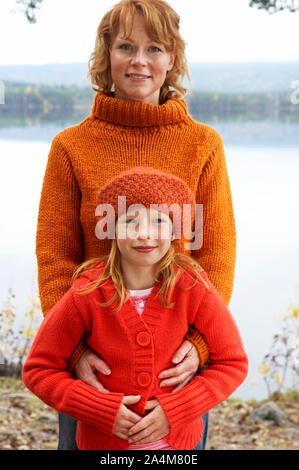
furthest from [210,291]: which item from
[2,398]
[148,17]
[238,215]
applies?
[2,398]

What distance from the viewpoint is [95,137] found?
1462 mm

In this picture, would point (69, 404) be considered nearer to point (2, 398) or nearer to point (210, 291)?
point (210, 291)

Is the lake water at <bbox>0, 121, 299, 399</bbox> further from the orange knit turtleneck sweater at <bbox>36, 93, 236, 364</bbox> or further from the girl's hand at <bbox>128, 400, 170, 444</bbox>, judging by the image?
the girl's hand at <bbox>128, 400, 170, 444</bbox>

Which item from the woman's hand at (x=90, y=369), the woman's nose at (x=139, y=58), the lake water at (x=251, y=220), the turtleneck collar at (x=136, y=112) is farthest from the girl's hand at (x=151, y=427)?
the lake water at (x=251, y=220)

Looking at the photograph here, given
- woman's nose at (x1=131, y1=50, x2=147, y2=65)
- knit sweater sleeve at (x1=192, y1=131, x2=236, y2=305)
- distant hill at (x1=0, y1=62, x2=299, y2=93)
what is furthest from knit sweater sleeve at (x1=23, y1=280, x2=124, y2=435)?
distant hill at (x1=0, y1=62, x2=299, y2=93)

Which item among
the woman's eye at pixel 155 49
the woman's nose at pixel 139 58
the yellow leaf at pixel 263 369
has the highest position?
the woman's eye at pixel 155 49

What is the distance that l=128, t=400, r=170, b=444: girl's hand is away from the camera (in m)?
1.24

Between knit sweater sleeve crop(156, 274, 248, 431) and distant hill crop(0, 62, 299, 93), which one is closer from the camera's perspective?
knit sweater sleeve crop(156, 274, 248, 431)

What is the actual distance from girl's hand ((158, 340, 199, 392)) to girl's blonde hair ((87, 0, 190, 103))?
0.70 metres

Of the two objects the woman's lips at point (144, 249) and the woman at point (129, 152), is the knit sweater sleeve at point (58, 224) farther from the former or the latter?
the woman's lips at point (144, 249)

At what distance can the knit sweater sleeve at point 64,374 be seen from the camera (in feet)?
4.06

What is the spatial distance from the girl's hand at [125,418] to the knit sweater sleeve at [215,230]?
0.36 meters

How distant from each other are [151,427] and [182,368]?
149 mm

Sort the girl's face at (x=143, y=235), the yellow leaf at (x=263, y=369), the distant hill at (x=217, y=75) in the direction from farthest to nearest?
the yellow leaf at (x=263, y=369)
the distant hill at (x=217, y=75)
the girl's face at (x=143, y=235)
